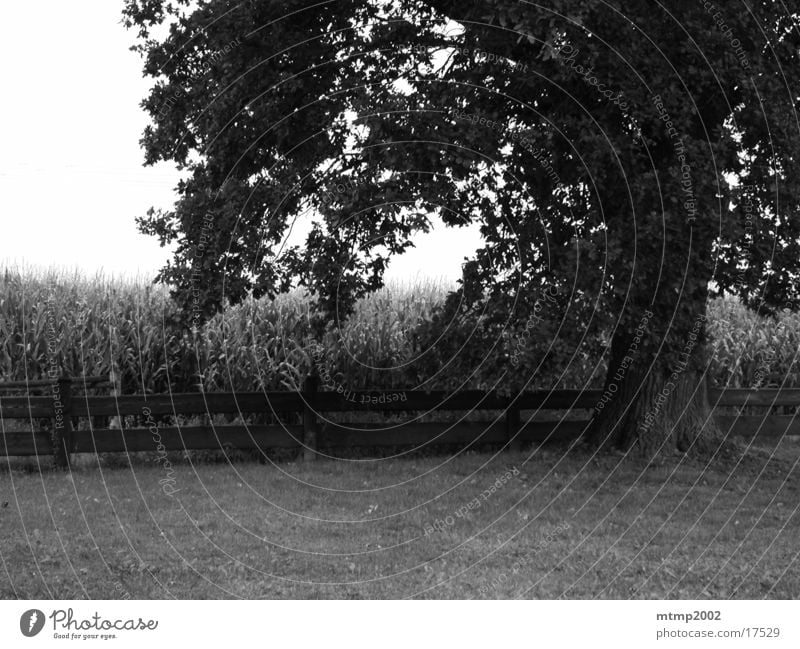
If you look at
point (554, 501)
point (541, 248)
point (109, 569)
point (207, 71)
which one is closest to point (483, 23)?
point (541, 248)

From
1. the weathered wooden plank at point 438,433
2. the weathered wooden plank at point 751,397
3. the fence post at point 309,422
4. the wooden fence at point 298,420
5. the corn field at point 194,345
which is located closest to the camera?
the wooden fence at point 298,420

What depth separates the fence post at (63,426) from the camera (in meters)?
14.9

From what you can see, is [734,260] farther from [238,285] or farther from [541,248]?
[238,285]

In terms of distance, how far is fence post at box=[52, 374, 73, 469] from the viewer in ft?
49.0

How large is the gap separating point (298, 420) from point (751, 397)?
7674mm

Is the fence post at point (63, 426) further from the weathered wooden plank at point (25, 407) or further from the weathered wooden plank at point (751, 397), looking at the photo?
the weathered wooden plank at point (751, 397)

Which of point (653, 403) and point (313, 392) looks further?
point (313, 392)

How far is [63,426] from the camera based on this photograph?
15000 mm

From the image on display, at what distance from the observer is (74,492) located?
13.1 m

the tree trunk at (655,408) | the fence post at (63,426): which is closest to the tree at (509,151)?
the tree trunk at (655,408)

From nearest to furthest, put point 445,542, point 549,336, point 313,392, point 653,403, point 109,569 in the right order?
point 109,569, point 445,542, point 549,336, point 653,403, point 313,392

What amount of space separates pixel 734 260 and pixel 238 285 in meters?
6.59

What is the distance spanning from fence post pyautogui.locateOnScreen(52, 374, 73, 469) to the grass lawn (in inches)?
15.2

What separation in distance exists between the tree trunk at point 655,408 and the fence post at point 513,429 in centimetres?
144
